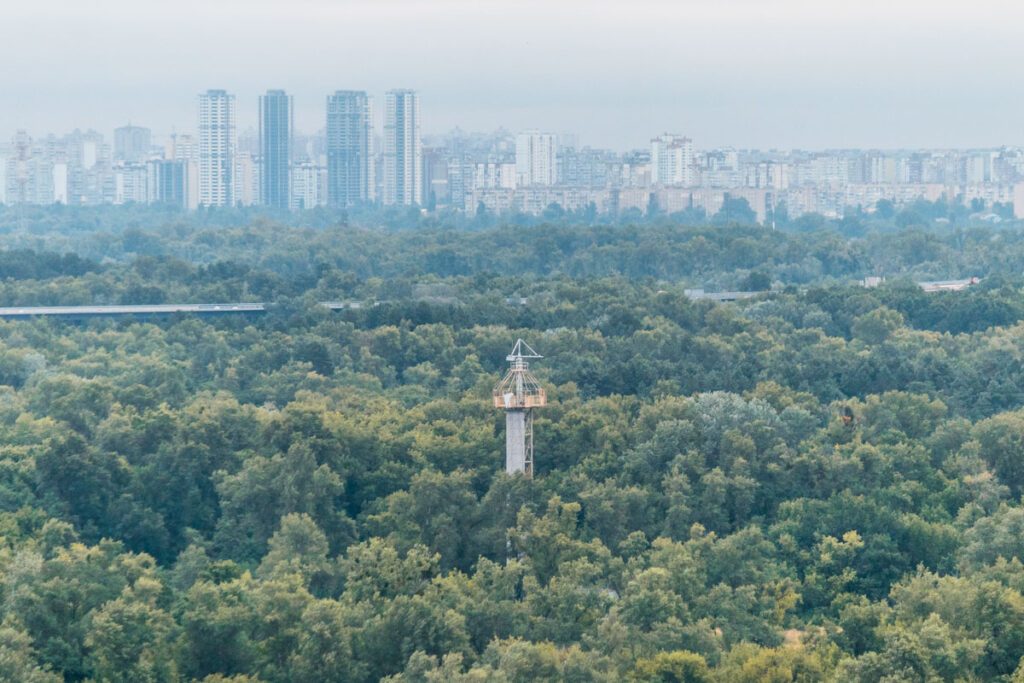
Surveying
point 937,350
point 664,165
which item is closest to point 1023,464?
point 937,350

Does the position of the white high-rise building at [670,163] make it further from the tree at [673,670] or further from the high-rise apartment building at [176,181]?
the tree at [673,670]

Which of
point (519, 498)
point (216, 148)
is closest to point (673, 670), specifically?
point (519, 498)

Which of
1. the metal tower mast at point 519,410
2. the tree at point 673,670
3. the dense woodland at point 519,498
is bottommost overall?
the tree at point 673,670

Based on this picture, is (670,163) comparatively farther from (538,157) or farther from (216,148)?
(216,148)

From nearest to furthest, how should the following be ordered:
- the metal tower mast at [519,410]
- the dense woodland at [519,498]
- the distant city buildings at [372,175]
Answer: the dense woodland at [519,498] < the metal tower mast at [519,410] < the distant city buildings at [372,175]

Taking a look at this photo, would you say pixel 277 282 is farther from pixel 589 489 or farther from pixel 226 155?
pixel 226 155

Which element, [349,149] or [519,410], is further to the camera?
[349,149]

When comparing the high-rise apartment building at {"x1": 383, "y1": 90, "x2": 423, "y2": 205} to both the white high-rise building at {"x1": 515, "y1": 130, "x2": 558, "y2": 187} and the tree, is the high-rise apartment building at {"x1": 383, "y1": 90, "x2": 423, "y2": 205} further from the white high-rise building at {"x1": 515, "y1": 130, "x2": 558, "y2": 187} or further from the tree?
the tree

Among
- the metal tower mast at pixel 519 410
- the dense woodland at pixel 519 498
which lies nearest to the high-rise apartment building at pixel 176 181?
the dense woodland at pixel 519 498
